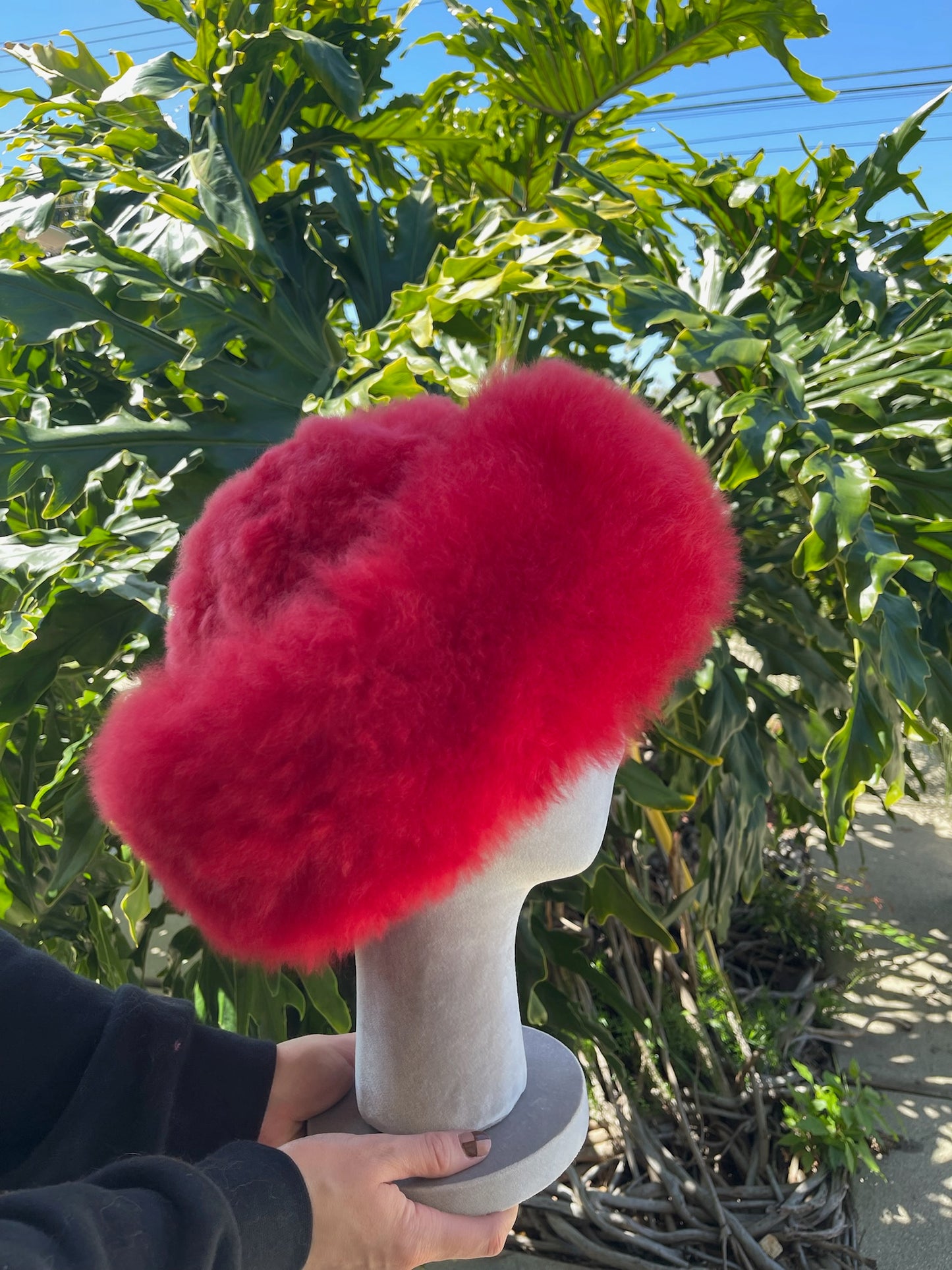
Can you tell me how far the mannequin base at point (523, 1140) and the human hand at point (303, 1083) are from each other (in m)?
0.01

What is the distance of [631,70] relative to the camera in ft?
5.03

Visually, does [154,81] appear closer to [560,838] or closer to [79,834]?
[79,834]

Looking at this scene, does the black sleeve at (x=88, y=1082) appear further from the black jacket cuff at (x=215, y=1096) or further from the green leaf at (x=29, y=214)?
the green leaf at (x=29, y=214)

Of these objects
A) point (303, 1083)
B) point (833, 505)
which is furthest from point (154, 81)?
point (303, 1083)

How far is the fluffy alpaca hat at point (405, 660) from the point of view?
0.44m

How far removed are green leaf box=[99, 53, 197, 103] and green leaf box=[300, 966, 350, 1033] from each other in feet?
3.93

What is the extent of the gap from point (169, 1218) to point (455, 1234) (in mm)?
200

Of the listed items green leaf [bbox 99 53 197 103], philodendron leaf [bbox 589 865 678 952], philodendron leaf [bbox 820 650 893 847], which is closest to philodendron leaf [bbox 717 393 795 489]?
philodendron leaf [bbox 820 650 893 847]

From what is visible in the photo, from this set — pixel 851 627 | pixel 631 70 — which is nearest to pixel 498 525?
pixel 851 627

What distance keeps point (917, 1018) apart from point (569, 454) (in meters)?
2.11

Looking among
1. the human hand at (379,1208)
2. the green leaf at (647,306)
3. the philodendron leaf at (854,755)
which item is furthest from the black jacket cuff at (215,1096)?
the green leaf at (647,306)

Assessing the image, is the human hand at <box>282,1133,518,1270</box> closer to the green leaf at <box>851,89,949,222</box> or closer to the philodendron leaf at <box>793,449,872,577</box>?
the philodendron leaf at <box>793,449,872,577</box>

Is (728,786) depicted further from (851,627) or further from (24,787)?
(24,787)

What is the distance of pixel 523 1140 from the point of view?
60 cm
